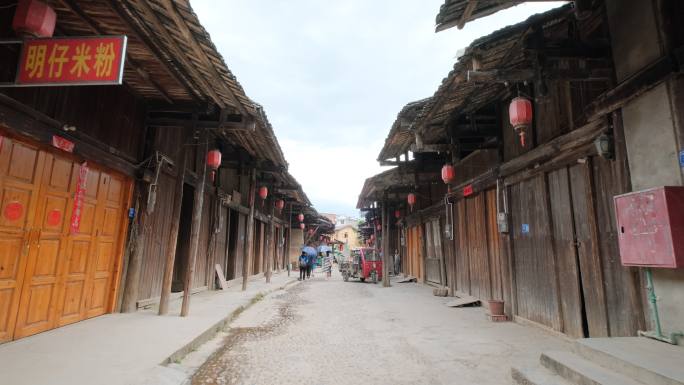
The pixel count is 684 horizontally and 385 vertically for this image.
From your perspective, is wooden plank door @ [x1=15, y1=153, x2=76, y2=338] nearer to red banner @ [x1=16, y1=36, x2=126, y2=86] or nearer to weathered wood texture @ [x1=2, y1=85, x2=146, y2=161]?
weathered wood texture @ [x1=2, y1=85, x2=146, y2=161]

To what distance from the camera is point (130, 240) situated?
22.7 feet

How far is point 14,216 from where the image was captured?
4.50m

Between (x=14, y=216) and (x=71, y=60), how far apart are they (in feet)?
8.12

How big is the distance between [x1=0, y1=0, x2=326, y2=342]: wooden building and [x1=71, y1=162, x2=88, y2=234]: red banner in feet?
0.12

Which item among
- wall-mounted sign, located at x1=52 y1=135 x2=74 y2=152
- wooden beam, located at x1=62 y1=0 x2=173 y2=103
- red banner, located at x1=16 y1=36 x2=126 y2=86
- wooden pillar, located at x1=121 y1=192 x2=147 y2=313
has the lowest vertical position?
wooden pillar, located at x1=121 y1=192 x2=147 y2=313

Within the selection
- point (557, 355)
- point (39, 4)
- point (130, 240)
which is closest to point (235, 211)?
point (130, 240)

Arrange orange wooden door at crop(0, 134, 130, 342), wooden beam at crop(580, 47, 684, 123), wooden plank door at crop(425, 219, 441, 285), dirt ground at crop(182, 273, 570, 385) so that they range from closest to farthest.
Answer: wooden beam at crop(580, 47, 684, 123)
dirt ground at crop(182, 273, 570, 385)
orange wooden door at crop(0, 134, 130, 342)
wooden plank door at crop(425, 219, 441, 285)

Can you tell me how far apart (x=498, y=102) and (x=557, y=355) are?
5.67 meters

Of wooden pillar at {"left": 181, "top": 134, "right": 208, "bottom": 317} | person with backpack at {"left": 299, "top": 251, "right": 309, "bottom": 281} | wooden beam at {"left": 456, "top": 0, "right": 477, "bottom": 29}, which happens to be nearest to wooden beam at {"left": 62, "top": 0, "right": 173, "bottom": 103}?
wooden pillar at {"left": 181, "top": 134, "right": 208, "bottom": 317}

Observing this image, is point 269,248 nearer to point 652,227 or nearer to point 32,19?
point 32,19

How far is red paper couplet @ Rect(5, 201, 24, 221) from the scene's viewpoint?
4410 millimetres

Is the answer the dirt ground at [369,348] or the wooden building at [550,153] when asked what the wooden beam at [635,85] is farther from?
the dirt ground at [369,348]

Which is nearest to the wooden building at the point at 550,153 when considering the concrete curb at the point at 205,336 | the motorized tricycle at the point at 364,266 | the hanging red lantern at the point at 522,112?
the hanging red lantern at the point at 522,112

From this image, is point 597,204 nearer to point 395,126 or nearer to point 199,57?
point 395,126
